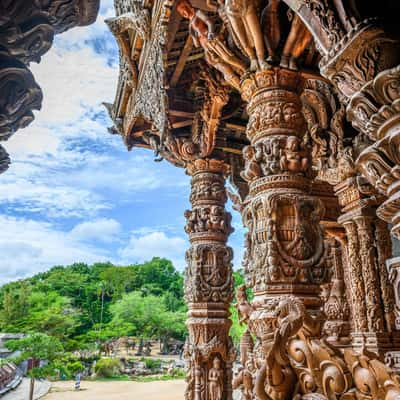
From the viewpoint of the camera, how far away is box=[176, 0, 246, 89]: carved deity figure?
3.16m

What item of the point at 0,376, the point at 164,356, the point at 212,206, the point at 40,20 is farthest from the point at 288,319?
the point at 164,356

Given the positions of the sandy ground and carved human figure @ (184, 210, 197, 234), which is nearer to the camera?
carved human figure @ (184, 210, 197, 234)

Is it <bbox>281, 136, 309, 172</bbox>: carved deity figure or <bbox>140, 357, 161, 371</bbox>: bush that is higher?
<bbox>281, 136, 309, 172</bbox>: carved deity figure

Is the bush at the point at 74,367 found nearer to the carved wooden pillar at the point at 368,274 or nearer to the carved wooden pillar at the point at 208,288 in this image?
the carved wooden pillar at the point at 208,288

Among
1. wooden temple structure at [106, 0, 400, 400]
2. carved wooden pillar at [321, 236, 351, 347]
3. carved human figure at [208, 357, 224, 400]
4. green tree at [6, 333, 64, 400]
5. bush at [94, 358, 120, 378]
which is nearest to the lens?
wooden temple structure at [106, 0, 400, 400]

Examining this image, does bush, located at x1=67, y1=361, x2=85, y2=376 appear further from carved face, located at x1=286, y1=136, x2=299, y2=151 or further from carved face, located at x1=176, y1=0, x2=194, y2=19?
carved face, located at x1=286, y1=136, x2=299, y2=151

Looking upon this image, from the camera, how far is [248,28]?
2.85 metres

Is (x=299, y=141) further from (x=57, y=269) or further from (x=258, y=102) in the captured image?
(x=57, y=269)

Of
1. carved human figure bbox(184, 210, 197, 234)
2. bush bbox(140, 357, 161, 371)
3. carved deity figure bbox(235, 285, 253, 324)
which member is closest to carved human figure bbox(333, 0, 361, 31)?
carved deity figure bbox(235, 285, 253, 324)

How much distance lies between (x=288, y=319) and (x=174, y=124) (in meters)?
4.10

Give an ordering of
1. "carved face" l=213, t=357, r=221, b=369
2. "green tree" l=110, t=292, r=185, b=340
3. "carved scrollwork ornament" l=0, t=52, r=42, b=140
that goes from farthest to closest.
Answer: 1. "green tree" l=110, t=292, r=185, b=340
2. "carved face" l=213, t=357, r=221, b=369
3. "carved scrollwork ornament" l=0, t=52, r=42, b=140

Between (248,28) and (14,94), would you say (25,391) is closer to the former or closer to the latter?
(248,28)

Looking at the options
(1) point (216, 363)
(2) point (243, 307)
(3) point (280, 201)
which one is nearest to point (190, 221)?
(1) point (216, 363)

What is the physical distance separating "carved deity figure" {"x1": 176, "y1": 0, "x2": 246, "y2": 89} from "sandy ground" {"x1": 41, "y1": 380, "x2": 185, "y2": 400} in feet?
44.4
